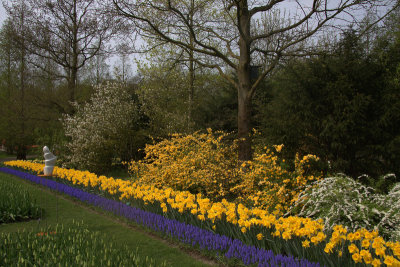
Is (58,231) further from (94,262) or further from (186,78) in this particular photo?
(186,78)

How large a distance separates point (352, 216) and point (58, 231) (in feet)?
12.6

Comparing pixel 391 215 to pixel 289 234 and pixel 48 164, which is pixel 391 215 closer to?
pixel 289 234

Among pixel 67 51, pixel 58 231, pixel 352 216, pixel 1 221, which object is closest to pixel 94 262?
pixel 58 231

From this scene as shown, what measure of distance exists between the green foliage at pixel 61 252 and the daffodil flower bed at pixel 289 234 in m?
1.12

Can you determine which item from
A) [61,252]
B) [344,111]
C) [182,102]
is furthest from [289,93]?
A: [182,102]

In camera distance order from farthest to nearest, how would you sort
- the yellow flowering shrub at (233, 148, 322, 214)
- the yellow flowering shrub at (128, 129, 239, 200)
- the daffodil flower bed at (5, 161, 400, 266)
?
the yellow flowering shrub at (128, 129, 239, 200) < the yellow flowering shrub at (233, 148, 322, 214) < the daffodil flower bed at (5, 161, 400, 266)

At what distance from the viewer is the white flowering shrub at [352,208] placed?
3865 millimetres

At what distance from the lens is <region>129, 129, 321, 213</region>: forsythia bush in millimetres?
5590

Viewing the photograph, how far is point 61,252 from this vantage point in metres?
3.05

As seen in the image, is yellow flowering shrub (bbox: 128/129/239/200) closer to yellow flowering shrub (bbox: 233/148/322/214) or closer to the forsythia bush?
the forsythia bush

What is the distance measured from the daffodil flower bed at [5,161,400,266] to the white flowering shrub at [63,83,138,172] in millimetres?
6683

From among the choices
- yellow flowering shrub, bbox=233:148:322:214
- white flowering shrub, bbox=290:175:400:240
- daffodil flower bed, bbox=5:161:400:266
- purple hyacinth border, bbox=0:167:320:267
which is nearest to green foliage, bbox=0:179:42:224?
purple hyacinth border, bbox=0:167:320:267

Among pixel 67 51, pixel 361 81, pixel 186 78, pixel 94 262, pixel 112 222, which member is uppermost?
pixel 67 51

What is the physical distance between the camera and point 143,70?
48.4ft
